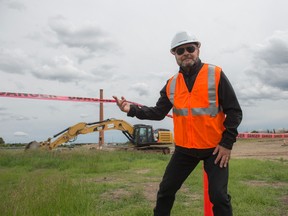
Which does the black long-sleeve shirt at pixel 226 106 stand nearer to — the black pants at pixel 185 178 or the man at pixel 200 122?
the man at pixel 200 122

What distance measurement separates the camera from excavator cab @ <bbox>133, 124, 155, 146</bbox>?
24219 mm

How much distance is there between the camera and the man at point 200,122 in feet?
11.5

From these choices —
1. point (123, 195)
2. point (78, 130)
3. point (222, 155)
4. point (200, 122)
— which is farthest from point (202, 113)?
point (78, 130)

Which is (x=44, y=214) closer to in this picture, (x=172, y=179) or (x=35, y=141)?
(x=172, y=179)

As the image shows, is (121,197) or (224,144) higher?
(224,144)

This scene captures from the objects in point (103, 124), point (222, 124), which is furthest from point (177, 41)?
point (103, 124)

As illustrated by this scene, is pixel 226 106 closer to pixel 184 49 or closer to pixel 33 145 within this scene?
pixel 184 49

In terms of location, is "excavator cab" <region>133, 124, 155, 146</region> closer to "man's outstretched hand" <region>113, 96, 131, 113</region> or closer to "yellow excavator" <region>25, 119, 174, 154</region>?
"yellow excavator" <region>25, 119, 174, 154</region>

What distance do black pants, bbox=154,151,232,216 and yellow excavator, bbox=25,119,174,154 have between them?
768 inches

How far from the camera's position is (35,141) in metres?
23.2

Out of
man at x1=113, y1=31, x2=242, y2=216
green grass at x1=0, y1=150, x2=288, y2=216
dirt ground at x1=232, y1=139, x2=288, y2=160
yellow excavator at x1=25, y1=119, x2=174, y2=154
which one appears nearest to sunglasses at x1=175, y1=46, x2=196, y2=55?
man at x1=113, y1=31, x2=242, y2=216

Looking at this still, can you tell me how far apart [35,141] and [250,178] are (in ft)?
54.1

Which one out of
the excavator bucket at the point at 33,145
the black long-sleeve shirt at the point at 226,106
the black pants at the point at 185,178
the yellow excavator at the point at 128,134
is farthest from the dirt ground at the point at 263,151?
the black long-sleeve shirt at the point at 226,106

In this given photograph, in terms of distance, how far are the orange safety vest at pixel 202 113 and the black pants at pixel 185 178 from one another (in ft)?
0.62
